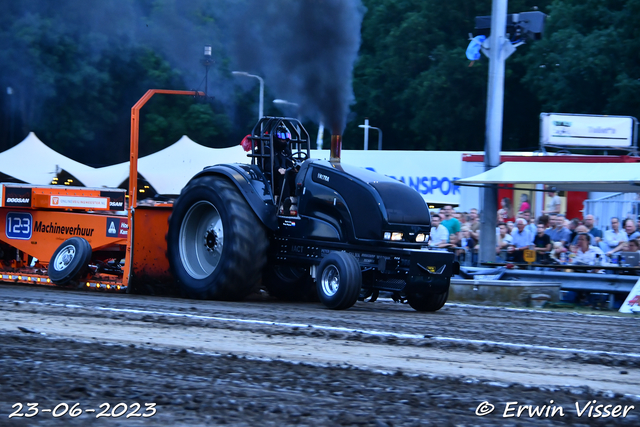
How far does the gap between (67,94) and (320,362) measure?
15.2 m

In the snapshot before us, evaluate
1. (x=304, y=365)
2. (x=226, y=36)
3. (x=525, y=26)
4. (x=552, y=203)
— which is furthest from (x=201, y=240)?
(x=552, y=203)

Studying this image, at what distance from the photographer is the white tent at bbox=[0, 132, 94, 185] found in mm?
22766

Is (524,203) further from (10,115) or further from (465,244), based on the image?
(10,115)

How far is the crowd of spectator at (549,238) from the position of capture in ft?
42.3

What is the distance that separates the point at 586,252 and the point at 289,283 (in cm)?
496

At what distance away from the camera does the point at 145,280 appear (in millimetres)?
10570

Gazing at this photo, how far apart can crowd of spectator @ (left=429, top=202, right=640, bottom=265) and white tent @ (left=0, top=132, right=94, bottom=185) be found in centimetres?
1165

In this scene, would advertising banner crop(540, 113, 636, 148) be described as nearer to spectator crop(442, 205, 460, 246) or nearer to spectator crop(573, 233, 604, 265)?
spectator crop(442, 205, 460, 246)

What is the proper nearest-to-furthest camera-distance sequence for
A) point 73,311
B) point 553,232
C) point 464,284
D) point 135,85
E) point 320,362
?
point 320,362
point 73,311
point 464,284
point 553,232
point 135,85

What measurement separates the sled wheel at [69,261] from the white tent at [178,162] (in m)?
10.7

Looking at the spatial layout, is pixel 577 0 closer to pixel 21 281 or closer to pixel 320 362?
pixel 21 281

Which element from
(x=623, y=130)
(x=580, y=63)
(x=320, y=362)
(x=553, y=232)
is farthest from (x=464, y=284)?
(x=580, y=63)

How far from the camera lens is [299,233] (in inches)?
380

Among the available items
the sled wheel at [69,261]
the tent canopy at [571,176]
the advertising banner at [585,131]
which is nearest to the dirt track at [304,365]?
the sled wheel at [69,261]
